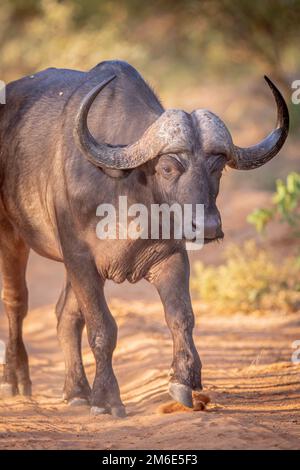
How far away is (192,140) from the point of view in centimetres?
678

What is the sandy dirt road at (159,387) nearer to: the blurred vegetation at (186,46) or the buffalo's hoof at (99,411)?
the buffalo's hoof at (99,411)

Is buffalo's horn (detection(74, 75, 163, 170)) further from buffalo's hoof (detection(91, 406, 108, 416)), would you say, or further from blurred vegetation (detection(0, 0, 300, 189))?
blurred vegetation (detection(0, 0, 300, 189))

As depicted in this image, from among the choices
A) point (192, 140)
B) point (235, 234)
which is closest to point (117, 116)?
point (192, 140)

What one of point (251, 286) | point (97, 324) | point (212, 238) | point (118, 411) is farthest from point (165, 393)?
point (251, 286)

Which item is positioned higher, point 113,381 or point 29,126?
point 29,126

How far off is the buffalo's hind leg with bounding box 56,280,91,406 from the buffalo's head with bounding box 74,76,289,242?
1663 millimetres

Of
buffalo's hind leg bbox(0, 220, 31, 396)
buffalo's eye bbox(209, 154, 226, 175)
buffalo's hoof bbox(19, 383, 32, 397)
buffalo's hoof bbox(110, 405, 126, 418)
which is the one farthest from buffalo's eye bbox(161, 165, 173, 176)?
buffalo's hoof bbox(19, 383, 32, 397)

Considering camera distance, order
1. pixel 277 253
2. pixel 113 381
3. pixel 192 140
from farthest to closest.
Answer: pixel 277 253, pixel 113 381, pixel 192 140

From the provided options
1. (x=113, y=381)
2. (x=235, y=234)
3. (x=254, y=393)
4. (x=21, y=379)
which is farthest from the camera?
(x=235, y=234)

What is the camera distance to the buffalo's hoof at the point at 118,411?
7.27 m

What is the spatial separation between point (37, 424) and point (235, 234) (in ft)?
31.0

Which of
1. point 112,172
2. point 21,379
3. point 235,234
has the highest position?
point 235,234

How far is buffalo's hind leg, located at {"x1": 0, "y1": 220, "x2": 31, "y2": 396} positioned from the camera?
8.71 meters

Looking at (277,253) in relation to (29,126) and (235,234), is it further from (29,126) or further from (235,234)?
(29,126)
